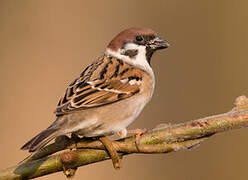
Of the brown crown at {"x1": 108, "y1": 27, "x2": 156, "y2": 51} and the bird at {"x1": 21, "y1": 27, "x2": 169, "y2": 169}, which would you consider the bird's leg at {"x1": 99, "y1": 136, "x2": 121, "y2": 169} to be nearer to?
the bird at {"x1": 21, "y1": 27, "x2": 169, "y2": 169}

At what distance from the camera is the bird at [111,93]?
266 centimetres

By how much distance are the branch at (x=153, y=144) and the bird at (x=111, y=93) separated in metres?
0.14

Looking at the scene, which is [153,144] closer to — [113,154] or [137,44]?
[113,154]

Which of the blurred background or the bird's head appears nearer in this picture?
the bird's head

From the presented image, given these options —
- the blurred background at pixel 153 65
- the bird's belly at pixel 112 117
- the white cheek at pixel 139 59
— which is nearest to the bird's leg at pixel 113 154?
the bird's belly at pixel 112 117

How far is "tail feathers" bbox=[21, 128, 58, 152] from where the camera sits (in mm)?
2121

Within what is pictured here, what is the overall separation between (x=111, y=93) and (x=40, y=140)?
2.90ft

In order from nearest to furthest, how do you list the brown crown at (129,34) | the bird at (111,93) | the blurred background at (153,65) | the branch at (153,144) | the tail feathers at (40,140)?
the branch at (153,144), the tail feathers at (40,140), the bird at (111,93), the brown crown at (129,34), the blurred background at (153,65)

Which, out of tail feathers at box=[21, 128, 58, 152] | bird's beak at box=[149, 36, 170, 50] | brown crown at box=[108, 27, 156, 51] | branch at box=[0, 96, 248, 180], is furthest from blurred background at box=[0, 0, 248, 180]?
branch at box=[0, 96, 248, 180]

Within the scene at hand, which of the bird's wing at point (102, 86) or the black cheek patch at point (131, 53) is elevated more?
the black cheek patch at point (131, 53)

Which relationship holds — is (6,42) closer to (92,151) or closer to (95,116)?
(95,116)

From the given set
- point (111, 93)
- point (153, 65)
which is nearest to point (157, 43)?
point (111, 93)

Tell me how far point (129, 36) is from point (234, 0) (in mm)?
2260

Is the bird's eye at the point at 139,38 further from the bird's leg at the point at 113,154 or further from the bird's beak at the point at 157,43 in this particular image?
the bird's leg at the point at 113,154
